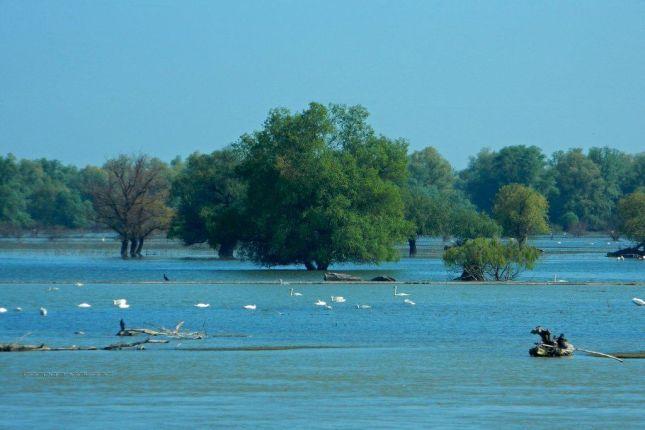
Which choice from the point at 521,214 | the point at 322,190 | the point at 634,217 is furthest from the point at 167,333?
the point at 521,214

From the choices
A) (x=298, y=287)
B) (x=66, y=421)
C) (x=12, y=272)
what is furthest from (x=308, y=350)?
(x=12, y=272)

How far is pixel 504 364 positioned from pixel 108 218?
9059cm

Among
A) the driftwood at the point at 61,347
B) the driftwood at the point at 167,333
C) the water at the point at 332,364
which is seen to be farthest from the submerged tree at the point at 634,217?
the driftwood at the point at 61,347

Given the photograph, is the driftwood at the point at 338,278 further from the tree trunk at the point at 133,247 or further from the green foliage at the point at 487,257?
the tree trunk at the point at 133,247

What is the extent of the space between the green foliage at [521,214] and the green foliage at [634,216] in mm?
17818

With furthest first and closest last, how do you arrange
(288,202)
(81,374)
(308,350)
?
(288,202), (308,350), (81,374)

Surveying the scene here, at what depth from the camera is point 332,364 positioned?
36.1 m

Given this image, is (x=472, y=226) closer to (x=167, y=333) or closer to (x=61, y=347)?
(x=167, y=333)

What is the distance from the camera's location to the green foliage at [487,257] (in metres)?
74.6

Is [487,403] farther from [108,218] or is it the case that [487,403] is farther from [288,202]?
[108,218]

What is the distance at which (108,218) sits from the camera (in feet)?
404

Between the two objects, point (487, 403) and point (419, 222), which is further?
point (419, 222)

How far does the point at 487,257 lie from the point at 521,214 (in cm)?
7285

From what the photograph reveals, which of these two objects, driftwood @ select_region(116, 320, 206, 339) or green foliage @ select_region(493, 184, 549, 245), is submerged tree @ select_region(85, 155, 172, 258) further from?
driftwood @ select_region(116, 320, 206, 339)
